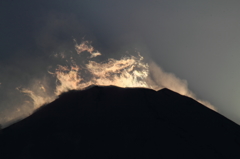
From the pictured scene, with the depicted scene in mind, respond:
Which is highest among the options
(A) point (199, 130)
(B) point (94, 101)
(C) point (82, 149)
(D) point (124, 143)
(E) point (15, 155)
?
(B) point (94, 101)

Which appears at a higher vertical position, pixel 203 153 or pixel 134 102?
pixel 134 102

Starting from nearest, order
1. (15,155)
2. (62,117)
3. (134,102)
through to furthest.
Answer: (15,155) → (62,117) → (134,102)

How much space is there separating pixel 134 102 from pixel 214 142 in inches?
719

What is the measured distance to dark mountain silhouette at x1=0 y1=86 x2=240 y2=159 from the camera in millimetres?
31281

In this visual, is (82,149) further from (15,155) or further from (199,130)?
(199,130)

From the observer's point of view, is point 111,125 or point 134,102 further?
point 134,102

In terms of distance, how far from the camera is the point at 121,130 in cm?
3628

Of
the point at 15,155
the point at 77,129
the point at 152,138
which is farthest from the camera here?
the point at 77,129

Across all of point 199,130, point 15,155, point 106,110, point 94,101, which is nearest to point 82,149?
point 15,155

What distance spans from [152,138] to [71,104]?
2202cm

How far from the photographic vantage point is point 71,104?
4766 cm

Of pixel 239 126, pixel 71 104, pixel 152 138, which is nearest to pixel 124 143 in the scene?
pixel 152 138

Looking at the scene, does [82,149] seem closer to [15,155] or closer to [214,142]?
[15,155]

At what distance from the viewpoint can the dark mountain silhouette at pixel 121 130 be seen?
103ft
